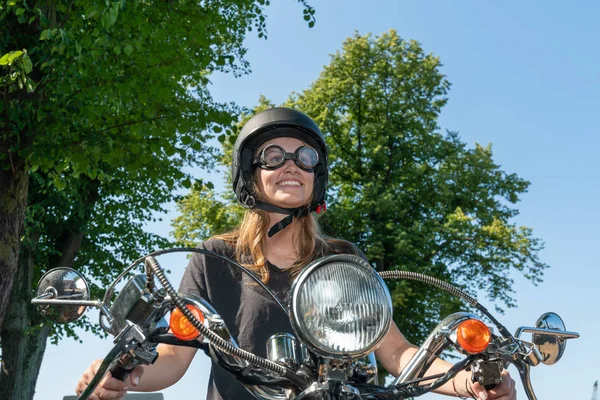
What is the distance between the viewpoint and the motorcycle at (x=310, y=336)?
5.24 feet

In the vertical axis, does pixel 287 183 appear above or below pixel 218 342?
above

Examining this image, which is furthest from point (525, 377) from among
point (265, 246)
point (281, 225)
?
point (265, 246)

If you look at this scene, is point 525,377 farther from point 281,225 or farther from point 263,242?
point 263,242

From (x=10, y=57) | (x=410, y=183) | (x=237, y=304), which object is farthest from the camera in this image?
(x=410, y=183)

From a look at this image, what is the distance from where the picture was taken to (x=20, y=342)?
1594 cm

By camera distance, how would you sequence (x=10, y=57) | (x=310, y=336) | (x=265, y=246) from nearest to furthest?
(x=310, y=336) → (x=265, y=246) → (x=10, y=57)

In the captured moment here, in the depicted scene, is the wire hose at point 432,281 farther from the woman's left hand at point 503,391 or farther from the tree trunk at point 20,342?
the tree trunk at point 20,342

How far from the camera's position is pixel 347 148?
23.7 meters

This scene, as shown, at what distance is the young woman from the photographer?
2.61 m

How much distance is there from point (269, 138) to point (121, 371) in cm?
155

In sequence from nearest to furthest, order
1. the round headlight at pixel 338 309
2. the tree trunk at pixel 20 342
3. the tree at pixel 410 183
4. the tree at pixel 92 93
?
the round headlight at pixel 338 309
the tree at pixel 92 93
the tree trunk at pixel 20 342
the tree at pixel 410 183

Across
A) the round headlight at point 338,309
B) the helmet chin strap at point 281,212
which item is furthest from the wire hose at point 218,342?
the helmet chin strap at point 281,212

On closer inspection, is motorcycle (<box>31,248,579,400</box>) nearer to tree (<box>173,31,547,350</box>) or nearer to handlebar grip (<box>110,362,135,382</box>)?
handlebar grip (<box>110,362,135,382</box>)

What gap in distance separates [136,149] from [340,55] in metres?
15.6
